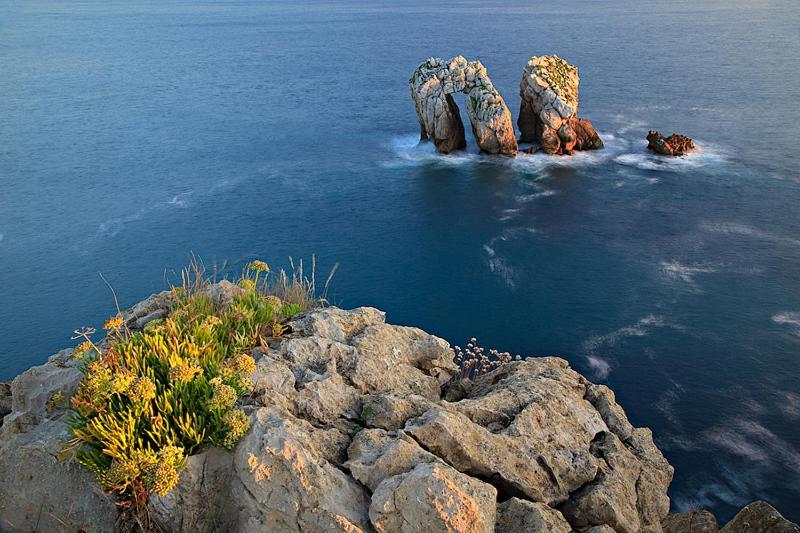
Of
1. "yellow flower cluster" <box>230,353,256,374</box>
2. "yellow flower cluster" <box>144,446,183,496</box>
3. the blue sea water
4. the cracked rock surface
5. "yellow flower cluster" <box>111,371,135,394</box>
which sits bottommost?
the blue sea water

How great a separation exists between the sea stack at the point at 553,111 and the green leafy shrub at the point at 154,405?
6123 cm

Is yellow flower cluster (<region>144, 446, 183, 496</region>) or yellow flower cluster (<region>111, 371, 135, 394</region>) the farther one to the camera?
yellow flower cluster (<region>111, 371, 135, 394</region>)

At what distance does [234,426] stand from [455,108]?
65.6m

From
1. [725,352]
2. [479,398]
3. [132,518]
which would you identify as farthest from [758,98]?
[132,518]

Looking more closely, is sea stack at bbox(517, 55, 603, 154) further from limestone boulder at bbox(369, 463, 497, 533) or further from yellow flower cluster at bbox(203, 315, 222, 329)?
limestone boulder at bbox(369, 463, 497, 533)

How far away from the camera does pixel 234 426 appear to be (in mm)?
14289

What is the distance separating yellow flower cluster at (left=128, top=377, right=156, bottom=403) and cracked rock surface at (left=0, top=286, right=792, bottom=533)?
168 cm

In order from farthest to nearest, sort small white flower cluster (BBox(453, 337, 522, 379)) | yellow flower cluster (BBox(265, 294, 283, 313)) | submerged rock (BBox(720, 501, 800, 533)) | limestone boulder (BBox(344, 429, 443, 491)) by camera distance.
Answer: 1. small white flower cluster (BBox(453, 337, 522, 379))
2. yellow flower cluster (BBox(265, 294, 283, 313))
3. submerged rock (BBox(720, 501, 800, 533))
4. limestone boulder (BBox(344, 429, 443, 491))

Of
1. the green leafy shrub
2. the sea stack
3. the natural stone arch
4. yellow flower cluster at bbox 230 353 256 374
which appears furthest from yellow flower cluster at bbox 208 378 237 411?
the sea stack

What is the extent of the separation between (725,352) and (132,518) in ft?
117

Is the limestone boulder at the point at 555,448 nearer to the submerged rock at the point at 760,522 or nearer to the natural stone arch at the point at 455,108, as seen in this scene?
the submerged rock at the point at 760,522

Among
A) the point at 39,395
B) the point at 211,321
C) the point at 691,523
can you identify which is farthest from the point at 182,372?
the point at 691,523

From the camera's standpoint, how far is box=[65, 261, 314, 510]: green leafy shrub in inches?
533

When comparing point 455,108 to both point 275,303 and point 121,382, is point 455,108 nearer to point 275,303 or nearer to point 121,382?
point 275,303
